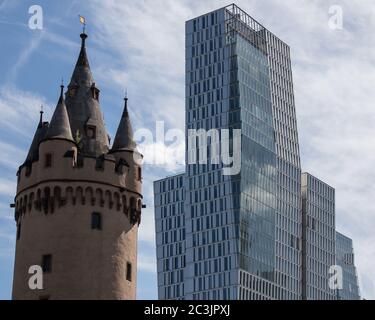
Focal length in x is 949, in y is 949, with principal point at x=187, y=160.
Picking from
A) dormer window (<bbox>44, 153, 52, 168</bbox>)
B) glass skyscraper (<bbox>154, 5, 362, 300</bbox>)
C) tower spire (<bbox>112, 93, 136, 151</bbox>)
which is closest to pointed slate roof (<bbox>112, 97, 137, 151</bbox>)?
tower spire (<bbox>112, 93, 136, 151</bbox>)

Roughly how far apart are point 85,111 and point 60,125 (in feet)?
10.1

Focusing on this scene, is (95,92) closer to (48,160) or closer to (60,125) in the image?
(60,125)

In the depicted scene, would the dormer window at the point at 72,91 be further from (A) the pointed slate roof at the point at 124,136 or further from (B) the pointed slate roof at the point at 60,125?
(A) the pointed slate roof at the point at 124,136

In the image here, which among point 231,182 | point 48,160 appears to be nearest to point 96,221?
point 48,160

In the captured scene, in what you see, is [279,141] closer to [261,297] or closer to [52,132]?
[261,297]

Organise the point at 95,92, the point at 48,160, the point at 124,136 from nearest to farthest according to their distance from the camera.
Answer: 1. the point at 48,160
2. the point at 124,136
3. the point at 95,92

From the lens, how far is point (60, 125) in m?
64.1

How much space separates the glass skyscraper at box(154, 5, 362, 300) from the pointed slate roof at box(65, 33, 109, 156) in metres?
113

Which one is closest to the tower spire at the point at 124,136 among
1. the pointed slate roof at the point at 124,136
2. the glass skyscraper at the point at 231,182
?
the pointed slate roof at the point at 124,136

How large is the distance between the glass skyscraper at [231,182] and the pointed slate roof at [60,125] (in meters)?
116

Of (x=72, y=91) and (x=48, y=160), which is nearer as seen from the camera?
(x=48, y=160)

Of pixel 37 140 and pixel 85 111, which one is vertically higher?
pixel 85 111
